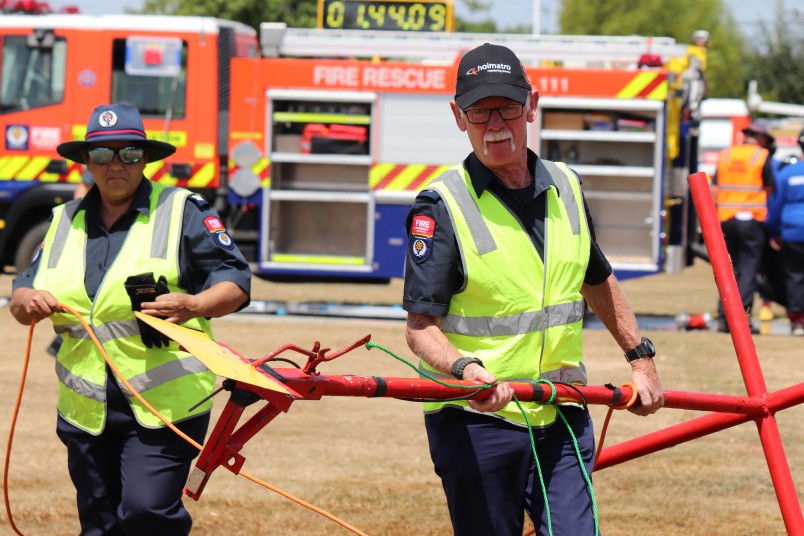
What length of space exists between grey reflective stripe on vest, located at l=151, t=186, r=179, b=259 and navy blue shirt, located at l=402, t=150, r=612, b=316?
3.86 feet

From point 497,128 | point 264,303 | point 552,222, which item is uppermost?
point 497,128

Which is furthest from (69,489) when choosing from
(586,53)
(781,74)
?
(781,74)

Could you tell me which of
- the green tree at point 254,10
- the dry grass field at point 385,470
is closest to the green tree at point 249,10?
the green tree at point 254,10

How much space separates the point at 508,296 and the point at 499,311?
0.05 metres

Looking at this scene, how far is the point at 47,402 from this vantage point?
364 inches

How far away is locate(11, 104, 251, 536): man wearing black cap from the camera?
4523mm

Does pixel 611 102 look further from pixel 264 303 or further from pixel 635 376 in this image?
pixel 635 376

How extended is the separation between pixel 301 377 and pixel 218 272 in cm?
150

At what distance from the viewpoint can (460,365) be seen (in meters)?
3.58

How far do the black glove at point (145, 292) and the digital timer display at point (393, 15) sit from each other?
10026mm

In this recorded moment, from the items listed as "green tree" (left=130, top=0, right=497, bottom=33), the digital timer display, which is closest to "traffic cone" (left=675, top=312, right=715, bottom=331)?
the digital timer display

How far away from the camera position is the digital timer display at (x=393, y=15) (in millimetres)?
14312

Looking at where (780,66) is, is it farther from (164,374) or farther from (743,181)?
(164,374)

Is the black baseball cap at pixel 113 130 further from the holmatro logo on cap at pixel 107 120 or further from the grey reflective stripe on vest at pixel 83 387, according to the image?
the grey reflective stripe on vest at pixel 83 387
